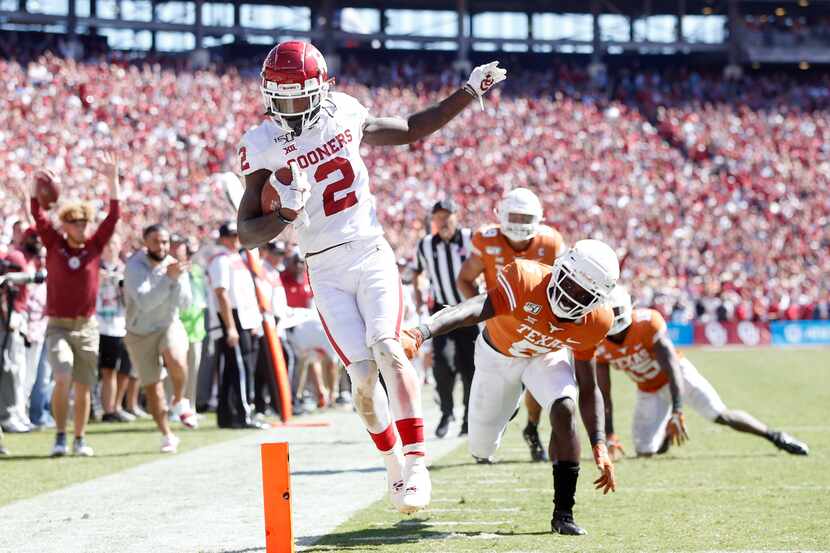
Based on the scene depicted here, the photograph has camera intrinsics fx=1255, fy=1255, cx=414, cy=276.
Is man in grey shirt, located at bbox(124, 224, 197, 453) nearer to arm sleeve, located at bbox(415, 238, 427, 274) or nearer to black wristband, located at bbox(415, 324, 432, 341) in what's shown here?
arm sleeve, located at bbox(415, 238, 427, 274)

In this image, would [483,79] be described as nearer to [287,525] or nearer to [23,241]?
[287,525]

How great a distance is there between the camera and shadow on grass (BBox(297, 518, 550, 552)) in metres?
4.95

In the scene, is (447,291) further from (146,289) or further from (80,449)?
(80,449)

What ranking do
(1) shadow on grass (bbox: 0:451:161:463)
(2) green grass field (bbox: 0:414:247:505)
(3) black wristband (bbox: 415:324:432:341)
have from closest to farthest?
(3) black wristband (bbox: 415:324:432:341) < (2) green grass field (bbox: 0:414:247:505) < (1) shadow on grass (bbox: 0:451:161:463)

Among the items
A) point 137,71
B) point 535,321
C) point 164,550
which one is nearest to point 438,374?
point 535,321

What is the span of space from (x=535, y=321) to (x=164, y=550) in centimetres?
192

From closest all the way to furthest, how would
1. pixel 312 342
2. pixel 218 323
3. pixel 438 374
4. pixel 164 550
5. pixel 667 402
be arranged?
1. pixel 164 550
2. pixel 667 402
3. pixel 438 374
4. pixel 218 323
5. pixel 312 342

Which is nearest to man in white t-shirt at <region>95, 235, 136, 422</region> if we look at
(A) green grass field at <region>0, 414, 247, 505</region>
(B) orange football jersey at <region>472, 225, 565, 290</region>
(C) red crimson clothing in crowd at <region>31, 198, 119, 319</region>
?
(A) green grass field at <region>0, 414, 247, 505</region>

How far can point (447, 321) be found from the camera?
537 centimetres

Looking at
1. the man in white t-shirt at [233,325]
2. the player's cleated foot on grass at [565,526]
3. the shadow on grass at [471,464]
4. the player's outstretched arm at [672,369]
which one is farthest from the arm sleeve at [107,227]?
the player's cleated foot on grass at [565,526]

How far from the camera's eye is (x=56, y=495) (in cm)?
671

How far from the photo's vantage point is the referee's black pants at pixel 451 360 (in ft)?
32.4

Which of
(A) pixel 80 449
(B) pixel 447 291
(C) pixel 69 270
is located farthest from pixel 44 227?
(B) pixel 447 291

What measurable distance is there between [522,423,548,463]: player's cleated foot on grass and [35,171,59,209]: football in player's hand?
379 cm
